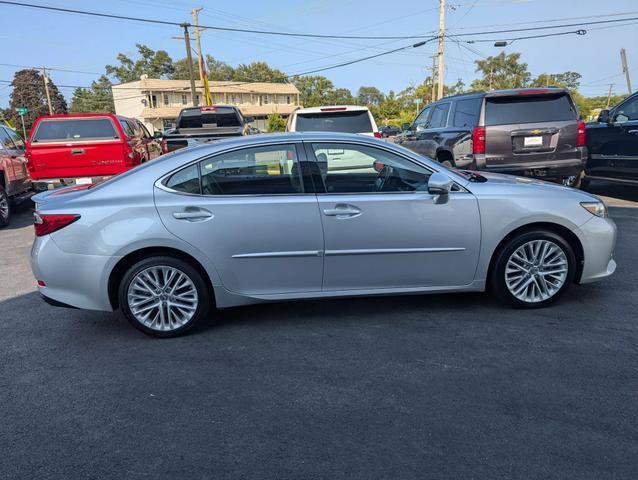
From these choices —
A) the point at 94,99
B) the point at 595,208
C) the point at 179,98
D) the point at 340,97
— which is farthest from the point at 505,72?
the point at 595,208

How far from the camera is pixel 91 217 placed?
3912mm

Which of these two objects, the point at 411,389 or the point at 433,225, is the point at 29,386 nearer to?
the point at 411,389

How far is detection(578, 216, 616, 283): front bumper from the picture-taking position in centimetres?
432

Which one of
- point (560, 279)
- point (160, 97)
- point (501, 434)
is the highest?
point (160, 97)

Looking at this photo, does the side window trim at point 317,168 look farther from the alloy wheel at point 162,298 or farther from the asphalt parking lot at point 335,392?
the alloy wheel at point 162,298

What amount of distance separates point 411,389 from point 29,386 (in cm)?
256

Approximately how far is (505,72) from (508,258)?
275 feet

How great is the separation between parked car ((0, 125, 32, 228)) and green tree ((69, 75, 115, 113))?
3272 inches

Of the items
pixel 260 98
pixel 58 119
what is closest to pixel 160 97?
pixel 260 98

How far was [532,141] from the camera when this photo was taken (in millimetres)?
7879

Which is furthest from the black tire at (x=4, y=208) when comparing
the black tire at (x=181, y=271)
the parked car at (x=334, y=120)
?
the black tire at (x=181, y=271)

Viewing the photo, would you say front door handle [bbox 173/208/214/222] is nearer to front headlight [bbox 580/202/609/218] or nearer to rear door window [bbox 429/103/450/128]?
front headlight [bbox 580/202/609/218]

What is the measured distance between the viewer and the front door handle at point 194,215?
396 centimetres

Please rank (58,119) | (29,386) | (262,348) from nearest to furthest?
(29,386) → (262,348) → (58,119)
